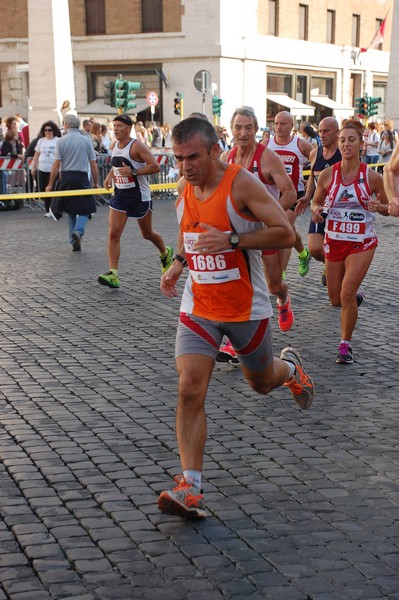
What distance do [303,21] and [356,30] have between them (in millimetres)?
6474

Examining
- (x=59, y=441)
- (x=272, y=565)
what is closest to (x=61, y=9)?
(x=59, y=441)

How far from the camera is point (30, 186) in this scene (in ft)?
73.8

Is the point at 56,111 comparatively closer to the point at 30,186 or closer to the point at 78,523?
the point at 30,186

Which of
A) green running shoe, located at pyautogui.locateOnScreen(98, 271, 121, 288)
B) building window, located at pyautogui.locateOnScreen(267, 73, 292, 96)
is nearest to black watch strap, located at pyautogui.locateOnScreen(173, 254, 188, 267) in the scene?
green running shoe, located at pyautogui.locateOnScreen(98, 271, 121, 288)

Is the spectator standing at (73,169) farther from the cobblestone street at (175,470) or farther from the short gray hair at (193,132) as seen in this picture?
the short gray hair at (193,132)

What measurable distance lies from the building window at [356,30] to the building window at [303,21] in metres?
5.75

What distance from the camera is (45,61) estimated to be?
30.0 meters

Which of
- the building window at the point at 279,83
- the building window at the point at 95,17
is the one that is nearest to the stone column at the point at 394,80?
the building window at the point at 279,83

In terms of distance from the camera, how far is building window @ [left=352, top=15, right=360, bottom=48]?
59.9m

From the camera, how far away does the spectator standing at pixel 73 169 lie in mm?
14828

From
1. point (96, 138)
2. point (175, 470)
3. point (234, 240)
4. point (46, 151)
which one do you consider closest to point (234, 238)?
point (234, 240)

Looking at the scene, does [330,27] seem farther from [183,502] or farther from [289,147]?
[183,502]

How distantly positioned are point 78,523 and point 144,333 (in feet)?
14.9

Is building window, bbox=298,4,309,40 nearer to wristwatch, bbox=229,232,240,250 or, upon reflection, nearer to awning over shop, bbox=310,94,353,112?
awning over shop, bbox=310,94,353,112
